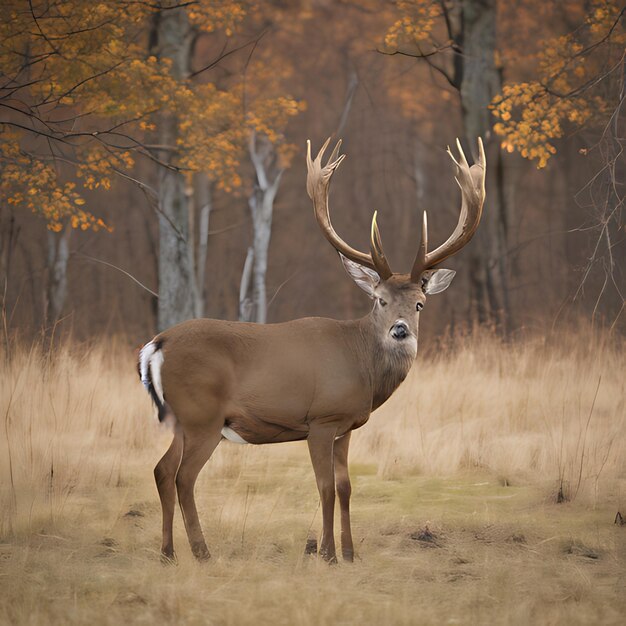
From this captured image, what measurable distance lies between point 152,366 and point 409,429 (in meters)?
4.29

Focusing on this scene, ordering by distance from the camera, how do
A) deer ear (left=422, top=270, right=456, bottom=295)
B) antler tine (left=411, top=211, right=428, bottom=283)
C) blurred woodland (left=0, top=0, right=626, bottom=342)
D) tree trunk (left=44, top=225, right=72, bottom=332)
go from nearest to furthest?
antler tine (left=411, top=211, right=428, bottom=283), deer ear (left=422, top=270, right=456, bottom=295), blurred woodland (left=0, top=0, right=626, bottom=342), tree trunk (left=44, top=225, right=72, bottom=332)

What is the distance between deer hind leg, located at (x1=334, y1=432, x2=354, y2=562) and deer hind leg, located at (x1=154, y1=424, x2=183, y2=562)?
106 centimetres

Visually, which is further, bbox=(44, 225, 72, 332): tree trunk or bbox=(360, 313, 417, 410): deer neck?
bbox=(44, 225, 72, 332): tree trunk

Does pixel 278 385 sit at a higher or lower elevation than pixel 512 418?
higher

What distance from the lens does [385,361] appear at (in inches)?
268

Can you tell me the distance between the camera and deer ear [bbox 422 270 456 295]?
22.8 feet

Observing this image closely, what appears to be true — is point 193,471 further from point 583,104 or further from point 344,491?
point 583,104

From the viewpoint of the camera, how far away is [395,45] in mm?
13805

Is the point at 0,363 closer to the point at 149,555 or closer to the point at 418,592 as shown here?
the point at 149,555

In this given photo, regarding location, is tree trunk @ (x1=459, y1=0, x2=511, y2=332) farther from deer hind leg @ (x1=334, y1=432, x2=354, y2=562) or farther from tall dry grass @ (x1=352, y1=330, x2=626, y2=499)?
deer hind leg @ (x1=334, y1=432, x2=354, y2=562)

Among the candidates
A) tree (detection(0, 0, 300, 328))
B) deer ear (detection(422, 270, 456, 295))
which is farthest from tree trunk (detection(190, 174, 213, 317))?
deer ear (detection(422, 270, 456, 295))

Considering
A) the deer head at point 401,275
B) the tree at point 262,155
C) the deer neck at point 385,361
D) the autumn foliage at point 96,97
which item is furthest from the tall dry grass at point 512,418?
the tree at point 262,155

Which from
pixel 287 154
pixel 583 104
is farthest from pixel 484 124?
pixel 287 154

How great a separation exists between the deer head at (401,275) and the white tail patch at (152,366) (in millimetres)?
1477
